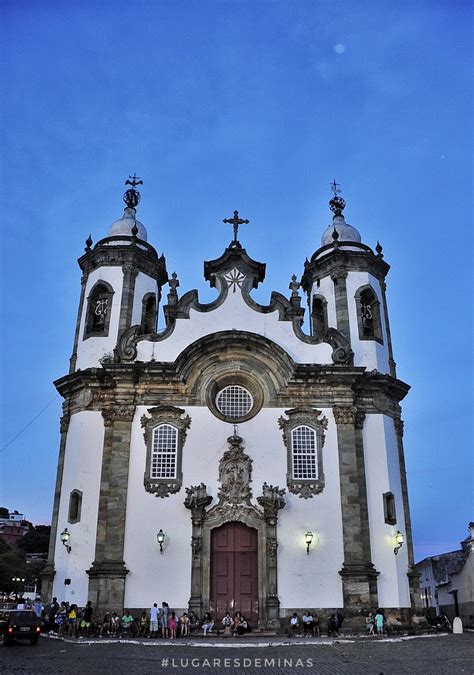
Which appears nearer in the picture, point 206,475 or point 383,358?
point 206,475

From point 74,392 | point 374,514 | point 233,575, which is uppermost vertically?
point 74,392

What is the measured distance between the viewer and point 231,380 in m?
23.0

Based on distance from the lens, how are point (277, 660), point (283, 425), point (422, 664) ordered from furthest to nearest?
point (283, 425)
point (277, 660)
point (422, 664)

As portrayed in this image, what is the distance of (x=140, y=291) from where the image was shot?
25.6 m

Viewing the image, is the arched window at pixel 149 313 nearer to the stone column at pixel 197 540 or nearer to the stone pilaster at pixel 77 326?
the stone pilaster at pixel 77 326

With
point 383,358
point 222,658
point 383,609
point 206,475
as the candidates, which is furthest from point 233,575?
point 383,358

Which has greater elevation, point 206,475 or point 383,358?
point 383,358

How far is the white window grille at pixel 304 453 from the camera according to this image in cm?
2141

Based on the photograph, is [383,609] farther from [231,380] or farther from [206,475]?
[231,380]

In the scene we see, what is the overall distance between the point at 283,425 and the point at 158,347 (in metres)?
5.25

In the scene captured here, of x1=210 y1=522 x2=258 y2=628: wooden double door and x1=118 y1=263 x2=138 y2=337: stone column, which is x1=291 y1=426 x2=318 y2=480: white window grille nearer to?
x1=210 y1=522 x2=258 y2=628: wooden double door

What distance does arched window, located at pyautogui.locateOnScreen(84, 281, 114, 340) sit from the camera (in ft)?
80.7

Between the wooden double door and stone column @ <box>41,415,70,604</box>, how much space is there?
537 centimetres

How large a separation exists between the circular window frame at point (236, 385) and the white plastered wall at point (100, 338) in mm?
4324
